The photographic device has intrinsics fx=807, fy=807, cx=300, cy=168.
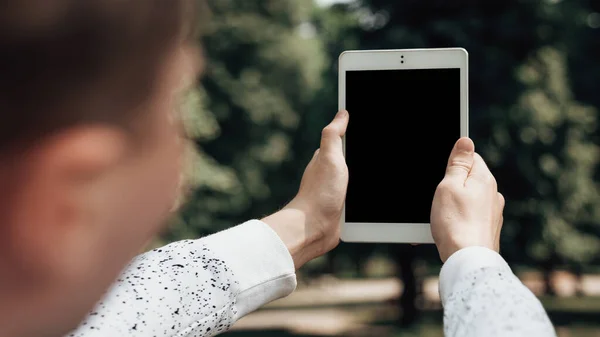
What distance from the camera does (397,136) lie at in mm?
3039

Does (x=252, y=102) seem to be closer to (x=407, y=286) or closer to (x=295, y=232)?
(x=407, y=286)

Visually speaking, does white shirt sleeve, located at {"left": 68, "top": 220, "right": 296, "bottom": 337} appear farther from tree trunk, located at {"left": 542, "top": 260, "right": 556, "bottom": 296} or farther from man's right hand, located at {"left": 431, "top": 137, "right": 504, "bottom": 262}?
tree trunk, located at {"left": 542, "top": 260, "right": 556, "bottom": 296}

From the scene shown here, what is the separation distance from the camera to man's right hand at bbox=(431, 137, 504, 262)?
1.91 m

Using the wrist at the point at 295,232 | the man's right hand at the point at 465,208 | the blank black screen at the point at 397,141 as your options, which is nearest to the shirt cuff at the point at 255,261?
the wrist at the point at 295,232

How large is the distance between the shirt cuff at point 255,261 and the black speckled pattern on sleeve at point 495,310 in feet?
1.90

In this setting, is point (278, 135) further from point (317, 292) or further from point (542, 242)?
point (317, 292)

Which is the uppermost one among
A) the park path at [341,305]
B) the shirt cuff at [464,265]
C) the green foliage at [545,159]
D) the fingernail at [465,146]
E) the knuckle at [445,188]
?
the fingernail at [465,146]

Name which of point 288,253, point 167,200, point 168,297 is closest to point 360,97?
point 288,253

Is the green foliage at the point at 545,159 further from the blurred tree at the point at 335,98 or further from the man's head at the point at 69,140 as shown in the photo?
the man's head at the point at 69,140

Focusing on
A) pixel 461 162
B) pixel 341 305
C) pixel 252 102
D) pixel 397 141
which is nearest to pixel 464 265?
pixel 461 162

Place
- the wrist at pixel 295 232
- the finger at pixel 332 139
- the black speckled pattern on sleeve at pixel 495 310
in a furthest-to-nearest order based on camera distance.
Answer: the finger at pixel 332 139 → the wrist at pixel 295 232 → the black speckled pattern on sleeve at pixel 495 310

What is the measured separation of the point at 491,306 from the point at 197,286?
2.28 feet

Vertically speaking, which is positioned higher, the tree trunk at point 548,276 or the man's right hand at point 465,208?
the man's right hand at point 465,208

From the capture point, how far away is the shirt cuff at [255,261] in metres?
1.83
